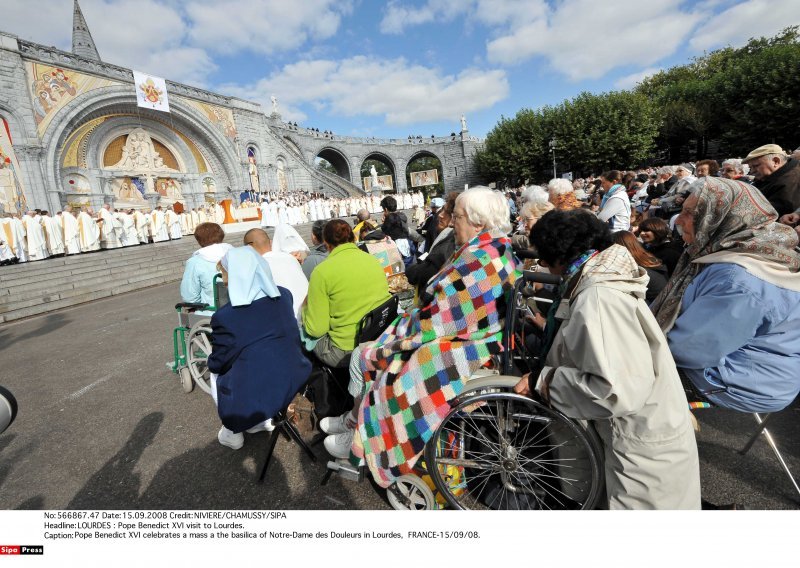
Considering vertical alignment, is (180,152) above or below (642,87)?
below

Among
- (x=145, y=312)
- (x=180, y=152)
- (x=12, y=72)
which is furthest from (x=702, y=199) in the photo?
(x=180, y=152)

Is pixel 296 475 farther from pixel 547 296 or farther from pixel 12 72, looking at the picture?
pixel 12 72

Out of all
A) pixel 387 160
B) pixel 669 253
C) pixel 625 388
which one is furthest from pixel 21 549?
pixel 387 160

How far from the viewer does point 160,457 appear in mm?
2662

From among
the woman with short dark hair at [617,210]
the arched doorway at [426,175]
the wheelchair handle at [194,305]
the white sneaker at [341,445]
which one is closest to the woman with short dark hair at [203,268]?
the wheelchair handle at [194,305]

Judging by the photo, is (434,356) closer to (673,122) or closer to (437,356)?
(437,356)

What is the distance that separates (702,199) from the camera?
1.99 metres

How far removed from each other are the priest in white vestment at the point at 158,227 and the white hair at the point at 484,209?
16.3m

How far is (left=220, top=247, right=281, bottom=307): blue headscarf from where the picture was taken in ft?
7.25

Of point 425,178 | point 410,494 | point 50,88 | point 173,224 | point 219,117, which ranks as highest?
point 219,117

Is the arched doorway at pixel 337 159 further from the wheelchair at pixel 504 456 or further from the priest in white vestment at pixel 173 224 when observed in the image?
the wheelchair at pixel 504 456

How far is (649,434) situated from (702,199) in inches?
51.5

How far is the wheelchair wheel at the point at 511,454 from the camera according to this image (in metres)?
1.76

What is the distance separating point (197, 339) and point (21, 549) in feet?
6.66
